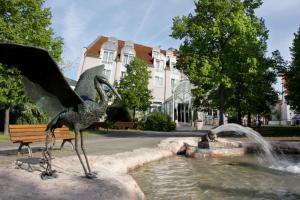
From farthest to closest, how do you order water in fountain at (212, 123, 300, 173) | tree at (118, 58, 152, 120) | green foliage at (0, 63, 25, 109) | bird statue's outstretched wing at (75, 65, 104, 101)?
1. tree at (118, 58, 152, 120)
2. green foliage at (0, 63, 25, 109)
3. water in fountain at (212, 123, 300, 173)
4. bird statue's outstretched wing at (75, 65, 104, 101)

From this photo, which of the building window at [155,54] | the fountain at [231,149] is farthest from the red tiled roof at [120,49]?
the fountain at [231,149]

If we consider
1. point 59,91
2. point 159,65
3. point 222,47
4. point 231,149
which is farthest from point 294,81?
point 159,65

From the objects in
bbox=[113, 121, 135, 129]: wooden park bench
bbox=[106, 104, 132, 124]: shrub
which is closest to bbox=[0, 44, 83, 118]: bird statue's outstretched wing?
bbox=[113, 121, 135, 129]: wooden park bench

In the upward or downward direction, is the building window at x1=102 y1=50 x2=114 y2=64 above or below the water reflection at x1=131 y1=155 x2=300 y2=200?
above

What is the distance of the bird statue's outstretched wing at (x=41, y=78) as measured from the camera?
616 centimetres

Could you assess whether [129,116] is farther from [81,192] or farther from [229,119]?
[81,192]

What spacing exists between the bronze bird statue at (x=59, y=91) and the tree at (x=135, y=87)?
3428 centimetres

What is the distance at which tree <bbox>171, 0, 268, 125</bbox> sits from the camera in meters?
26.5

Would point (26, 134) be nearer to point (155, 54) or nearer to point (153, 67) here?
point (153, 67)

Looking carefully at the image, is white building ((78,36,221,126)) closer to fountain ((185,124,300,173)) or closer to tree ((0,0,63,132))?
tree ((0,0,63,132))

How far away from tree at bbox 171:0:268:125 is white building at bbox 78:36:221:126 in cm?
1969

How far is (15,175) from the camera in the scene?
6.94 metres

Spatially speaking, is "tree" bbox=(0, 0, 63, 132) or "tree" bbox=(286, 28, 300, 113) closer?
"tree" bbox=(0, 0, 63, 132)

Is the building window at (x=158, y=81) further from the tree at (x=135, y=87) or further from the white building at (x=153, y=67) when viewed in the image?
the tree at (x=135, y=87)
